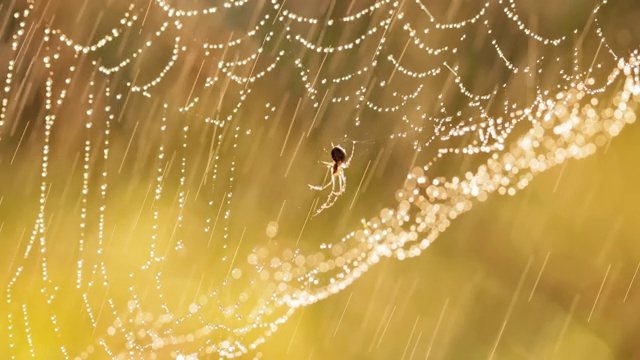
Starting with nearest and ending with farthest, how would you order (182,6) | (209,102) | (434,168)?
(182,6), (209,102), (434,168)

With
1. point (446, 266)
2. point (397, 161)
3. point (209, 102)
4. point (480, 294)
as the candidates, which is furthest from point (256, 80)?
point (480, 294)

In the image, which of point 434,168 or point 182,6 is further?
point 434,168

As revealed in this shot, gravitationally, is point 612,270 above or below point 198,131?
above

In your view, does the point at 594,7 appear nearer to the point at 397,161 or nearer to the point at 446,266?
the point at 397,161

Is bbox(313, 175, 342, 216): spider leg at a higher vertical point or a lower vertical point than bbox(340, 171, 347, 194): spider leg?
lower

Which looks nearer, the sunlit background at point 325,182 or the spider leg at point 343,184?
the sunlit background at point 325,182

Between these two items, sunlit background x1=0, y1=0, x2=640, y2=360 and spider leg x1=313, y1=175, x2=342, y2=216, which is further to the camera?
spider leg x1=313, y1=175, x2=342, y2=216

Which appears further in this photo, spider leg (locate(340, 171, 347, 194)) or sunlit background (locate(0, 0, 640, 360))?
spider leg (locate(340, 171, 347, 194))

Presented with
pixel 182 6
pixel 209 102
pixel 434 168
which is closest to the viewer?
pixel 182 6
